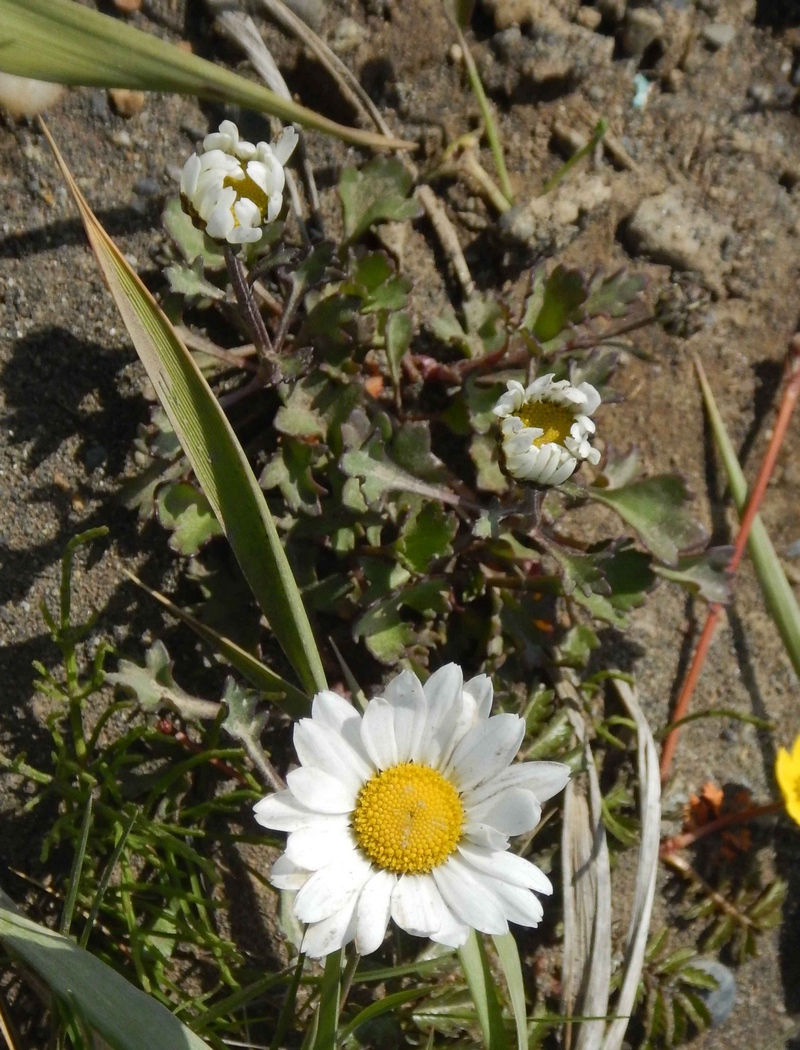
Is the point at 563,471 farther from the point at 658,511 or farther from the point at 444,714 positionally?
the point at 658,511

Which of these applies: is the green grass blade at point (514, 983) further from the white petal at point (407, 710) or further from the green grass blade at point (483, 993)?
the white petal at point (407, 710)

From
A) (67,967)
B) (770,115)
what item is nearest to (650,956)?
(67,967)

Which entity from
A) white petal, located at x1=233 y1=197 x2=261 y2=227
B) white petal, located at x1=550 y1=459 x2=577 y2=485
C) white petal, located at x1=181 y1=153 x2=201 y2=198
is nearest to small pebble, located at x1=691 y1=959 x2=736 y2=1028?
white petal, located at x1=550 y1=459 x2=577 y2=485

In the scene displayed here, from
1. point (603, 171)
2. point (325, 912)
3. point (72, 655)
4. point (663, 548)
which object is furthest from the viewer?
point (603, 171)

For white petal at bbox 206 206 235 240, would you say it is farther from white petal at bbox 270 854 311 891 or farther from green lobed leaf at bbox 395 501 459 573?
white petal at bbox 270 854 311 891

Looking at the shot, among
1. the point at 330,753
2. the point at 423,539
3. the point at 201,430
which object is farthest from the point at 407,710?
the point at 201,430

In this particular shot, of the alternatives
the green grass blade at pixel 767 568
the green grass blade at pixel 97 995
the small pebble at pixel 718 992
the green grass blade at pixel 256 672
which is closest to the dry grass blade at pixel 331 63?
the green grass blade at pixel 767 568

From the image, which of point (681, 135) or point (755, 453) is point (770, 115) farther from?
point (755, 453)
